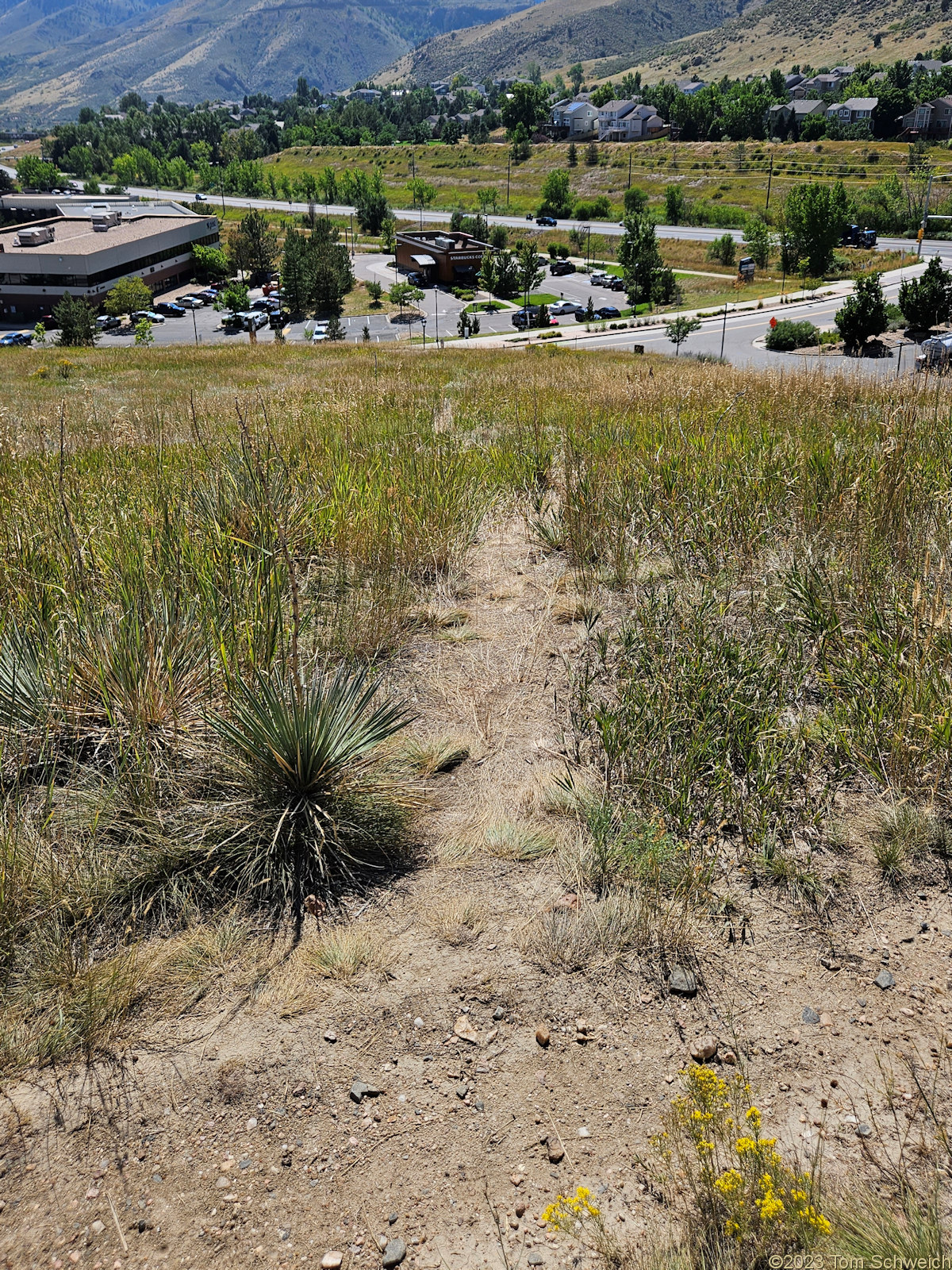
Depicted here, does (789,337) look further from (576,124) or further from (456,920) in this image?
(576,124)

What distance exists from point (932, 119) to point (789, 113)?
19679 mm

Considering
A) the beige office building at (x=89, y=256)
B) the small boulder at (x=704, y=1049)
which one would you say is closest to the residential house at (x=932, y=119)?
the beige office building at (x=89, y=256)

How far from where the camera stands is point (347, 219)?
121 metres

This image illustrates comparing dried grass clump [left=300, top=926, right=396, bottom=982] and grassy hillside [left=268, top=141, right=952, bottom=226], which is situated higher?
grassy hillside [left=268, top=141, right=952, bottom=226]

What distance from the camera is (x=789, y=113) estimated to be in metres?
128

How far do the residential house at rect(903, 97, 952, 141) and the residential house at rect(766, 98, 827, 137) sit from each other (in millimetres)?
14644

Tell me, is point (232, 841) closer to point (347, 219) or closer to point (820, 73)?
point (347, 219)

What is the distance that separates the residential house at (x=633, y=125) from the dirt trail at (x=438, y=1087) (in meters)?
169

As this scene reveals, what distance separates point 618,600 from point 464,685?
56.8 inches

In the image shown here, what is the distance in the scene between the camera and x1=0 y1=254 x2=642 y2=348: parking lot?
6700 cm

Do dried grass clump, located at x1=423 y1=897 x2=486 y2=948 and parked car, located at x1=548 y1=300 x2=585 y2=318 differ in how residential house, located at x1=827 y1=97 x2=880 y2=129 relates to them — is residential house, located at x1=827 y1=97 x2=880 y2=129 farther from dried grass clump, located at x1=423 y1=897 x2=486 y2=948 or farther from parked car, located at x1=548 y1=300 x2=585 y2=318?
dried grass clump, located at x1=423 y1=897 x2=486 y2=948

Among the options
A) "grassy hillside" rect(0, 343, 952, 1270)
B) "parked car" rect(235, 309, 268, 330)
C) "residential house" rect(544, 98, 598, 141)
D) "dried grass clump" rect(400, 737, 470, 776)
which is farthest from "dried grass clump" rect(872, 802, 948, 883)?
"residential house" rect(544, 98, 598, 141)

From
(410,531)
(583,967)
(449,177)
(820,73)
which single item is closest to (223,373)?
(410,531)

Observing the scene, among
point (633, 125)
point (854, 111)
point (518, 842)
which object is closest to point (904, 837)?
point (518, 842)
